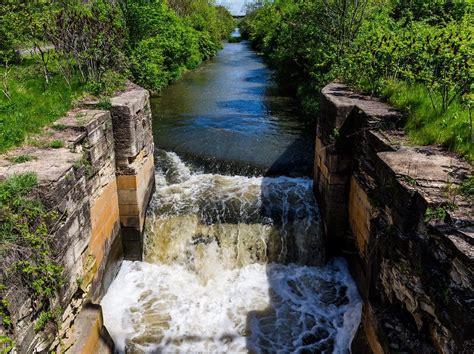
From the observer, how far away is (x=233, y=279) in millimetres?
7574

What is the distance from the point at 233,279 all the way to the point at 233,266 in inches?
11.9

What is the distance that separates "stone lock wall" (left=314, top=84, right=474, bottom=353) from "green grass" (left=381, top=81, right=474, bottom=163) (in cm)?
20

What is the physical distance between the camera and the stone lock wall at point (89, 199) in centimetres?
482

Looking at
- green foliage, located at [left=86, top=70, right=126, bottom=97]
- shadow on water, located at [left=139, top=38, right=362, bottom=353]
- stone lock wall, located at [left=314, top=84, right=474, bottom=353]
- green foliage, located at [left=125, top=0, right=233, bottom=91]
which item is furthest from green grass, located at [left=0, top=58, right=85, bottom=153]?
stone lock wall, located at [left=314, top=84, right=474, bottom=353]

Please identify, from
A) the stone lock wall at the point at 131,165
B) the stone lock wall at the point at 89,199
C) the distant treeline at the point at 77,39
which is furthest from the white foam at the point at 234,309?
the distant treeline at the point at 77,39

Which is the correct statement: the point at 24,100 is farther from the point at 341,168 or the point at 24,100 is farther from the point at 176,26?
the point at 176,26

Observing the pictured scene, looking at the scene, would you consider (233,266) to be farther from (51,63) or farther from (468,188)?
(51,63)

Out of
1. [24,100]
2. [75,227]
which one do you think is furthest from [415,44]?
[24,100]

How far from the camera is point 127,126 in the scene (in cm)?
752

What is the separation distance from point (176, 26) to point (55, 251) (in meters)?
18.6

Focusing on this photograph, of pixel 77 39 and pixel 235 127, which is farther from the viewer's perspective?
pixel 235 127

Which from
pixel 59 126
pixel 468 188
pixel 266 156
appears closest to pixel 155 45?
pixel 266 156

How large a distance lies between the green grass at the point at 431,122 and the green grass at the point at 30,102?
19.4 feet

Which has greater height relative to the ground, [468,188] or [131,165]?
[468,188]
